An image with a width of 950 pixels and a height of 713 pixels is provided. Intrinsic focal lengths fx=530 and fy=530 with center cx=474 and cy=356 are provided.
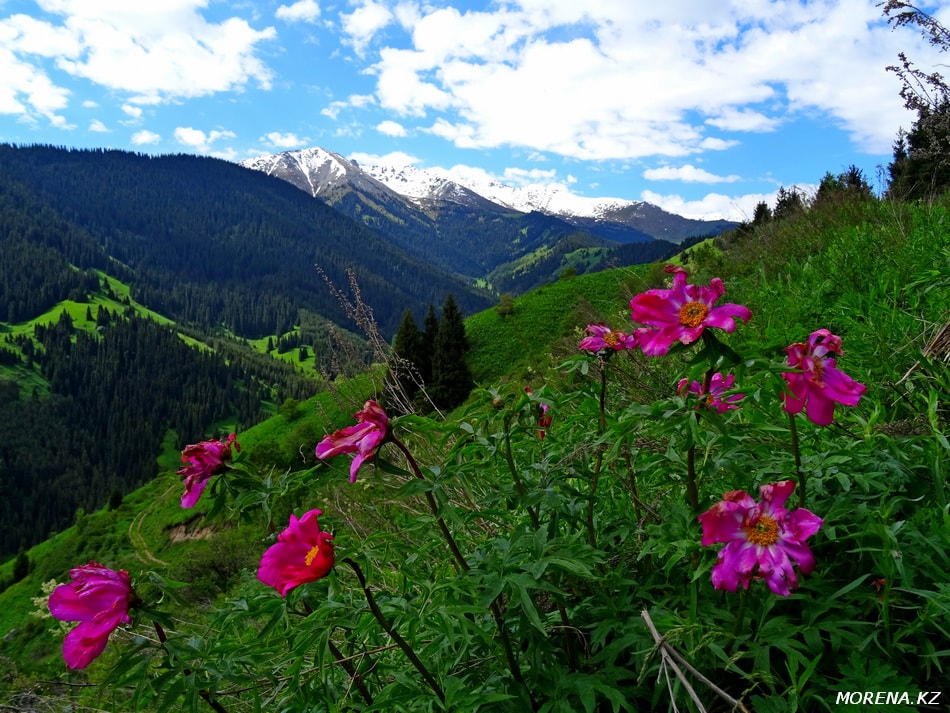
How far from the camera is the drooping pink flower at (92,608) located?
1.40 m

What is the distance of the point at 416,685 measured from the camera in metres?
1.53

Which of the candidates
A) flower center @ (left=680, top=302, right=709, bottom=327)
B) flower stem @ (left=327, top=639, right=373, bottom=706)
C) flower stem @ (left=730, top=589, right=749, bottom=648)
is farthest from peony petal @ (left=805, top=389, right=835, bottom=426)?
flower stem @ (left=327, top=639, right=373, bottom=706)

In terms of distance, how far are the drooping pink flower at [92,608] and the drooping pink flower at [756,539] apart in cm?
155

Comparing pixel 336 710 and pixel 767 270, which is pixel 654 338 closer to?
pixel 336 710

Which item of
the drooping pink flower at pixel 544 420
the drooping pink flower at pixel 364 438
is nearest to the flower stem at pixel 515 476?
the drooping pink flower at pixel 544 420

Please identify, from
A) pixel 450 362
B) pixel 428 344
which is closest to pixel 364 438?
pixel 450 362

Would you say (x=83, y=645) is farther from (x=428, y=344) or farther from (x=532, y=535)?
(x=428, y=344)

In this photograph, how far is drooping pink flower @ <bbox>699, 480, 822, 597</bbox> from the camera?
4.12 feet

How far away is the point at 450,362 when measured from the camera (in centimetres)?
3250

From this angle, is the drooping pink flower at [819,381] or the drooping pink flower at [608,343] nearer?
the drooping pink flower at [819,381]

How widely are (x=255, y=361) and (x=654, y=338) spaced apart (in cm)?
15253

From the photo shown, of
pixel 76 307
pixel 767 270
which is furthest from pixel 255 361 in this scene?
pixel 767 270

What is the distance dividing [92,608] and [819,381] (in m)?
1.98

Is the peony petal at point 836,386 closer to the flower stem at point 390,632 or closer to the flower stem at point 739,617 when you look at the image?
the flower stem at point 739,617
